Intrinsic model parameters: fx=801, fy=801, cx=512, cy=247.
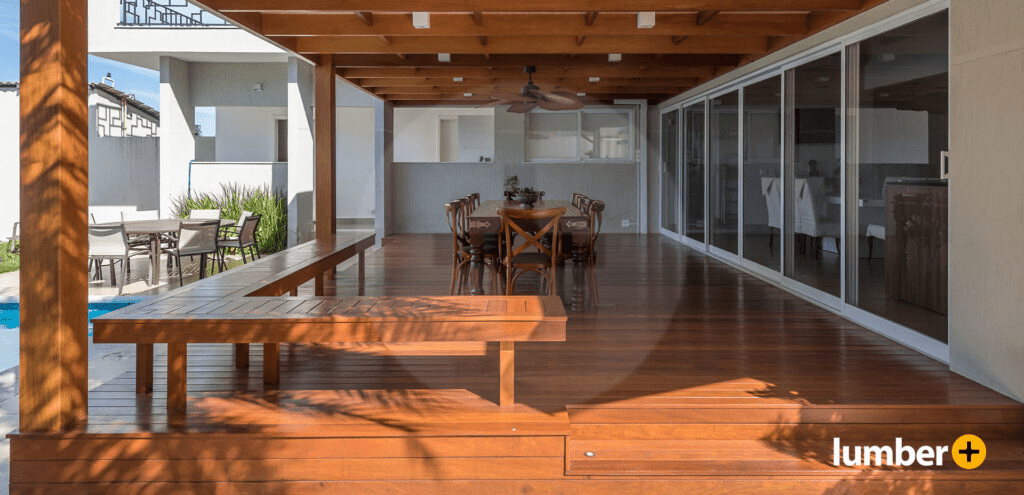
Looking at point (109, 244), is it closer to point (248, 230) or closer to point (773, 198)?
point (248, 230)

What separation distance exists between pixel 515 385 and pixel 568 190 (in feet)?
32.4

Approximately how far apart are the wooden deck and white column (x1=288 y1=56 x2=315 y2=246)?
9249mm

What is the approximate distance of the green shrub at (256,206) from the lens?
13367mm

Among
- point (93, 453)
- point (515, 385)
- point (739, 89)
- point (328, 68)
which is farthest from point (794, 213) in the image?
point (93, 453)

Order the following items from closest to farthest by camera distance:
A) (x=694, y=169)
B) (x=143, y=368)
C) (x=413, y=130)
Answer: (x=143, y=368) → (x=694, y=169) → (x=413, y=130)

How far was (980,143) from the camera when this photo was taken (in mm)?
3902

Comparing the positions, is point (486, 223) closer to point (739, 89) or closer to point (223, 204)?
point (739, 89)

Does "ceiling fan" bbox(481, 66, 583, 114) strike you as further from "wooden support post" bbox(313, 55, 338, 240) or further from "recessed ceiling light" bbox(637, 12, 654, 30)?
"recessed ceiling light" bbox(637, 12, 654, 30)

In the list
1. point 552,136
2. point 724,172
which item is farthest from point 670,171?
point 724,172

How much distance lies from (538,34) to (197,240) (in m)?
4.87

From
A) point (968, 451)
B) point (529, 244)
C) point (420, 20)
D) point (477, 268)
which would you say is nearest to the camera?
point (968, 451)

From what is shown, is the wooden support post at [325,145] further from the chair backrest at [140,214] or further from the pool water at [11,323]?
the chair backrest at [140,214]

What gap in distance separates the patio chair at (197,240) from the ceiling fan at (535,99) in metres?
3.57

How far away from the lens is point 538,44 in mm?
7477
